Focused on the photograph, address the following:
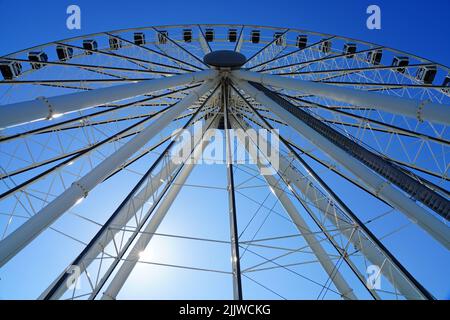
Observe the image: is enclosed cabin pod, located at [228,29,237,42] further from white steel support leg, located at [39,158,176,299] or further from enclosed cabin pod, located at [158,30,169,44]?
white steel support leg, located at [39,158,176,299]

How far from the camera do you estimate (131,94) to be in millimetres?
10047

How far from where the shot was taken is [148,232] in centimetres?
1204

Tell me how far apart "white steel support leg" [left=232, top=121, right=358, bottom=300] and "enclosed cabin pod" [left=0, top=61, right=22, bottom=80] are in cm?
1018

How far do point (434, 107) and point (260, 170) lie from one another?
7022 mm

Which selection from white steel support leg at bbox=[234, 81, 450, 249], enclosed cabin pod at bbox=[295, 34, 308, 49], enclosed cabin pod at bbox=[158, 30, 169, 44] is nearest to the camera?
white steel support leg at bbox=[234, 81, 450, 249]

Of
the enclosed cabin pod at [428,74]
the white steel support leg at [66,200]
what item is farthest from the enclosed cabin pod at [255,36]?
the white steel support leg at [66,200]

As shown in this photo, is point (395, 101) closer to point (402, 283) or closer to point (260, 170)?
point (402, 283)

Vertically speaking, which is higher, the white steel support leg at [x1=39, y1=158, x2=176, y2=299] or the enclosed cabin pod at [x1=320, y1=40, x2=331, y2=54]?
the enclosed cabin pod at [x1=320, y1=40, x2=331, y2=54]

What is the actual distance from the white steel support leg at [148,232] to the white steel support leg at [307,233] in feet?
6.77

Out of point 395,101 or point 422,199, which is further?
point 395,101

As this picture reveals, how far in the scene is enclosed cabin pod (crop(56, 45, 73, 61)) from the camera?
18.4m

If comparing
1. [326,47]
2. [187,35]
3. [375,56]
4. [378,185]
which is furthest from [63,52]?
[375,56]

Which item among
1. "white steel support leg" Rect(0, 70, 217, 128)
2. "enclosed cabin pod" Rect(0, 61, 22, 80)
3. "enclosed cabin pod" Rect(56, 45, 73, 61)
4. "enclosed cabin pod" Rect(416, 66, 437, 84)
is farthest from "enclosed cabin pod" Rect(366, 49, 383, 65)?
"enclosed cabin pod" Rect(0, 61, 22, 80)
